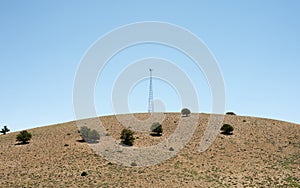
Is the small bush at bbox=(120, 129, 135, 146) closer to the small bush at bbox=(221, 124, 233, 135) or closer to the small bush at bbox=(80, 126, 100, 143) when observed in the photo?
the small bush at bbox=(80, 126, 100, 143)

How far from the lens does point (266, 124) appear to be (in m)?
99.2

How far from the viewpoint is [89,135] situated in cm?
8450

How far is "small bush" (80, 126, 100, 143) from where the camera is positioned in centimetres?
8300

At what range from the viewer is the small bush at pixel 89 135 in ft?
272

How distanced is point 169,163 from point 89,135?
875 inches

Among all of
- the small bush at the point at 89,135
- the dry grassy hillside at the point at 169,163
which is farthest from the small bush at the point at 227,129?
the small bush at the point at 89,135

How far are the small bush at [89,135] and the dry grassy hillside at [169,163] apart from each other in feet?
5.45

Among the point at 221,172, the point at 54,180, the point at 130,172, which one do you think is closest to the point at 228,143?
the point at 221,172

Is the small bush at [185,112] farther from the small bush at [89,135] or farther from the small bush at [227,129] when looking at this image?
the small bush at [89,135]

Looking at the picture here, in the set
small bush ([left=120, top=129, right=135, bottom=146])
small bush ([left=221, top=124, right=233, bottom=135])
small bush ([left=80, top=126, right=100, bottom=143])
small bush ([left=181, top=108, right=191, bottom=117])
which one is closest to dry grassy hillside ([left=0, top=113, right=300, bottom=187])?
small bush ([left=221, top=124, right=233, bottom=135])

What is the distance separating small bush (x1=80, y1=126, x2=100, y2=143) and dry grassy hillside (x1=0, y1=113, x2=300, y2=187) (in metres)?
1.66

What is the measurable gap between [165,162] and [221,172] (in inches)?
450

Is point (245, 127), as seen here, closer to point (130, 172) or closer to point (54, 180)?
point (130, 172)

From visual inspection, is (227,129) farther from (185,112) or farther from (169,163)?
(169,163)
